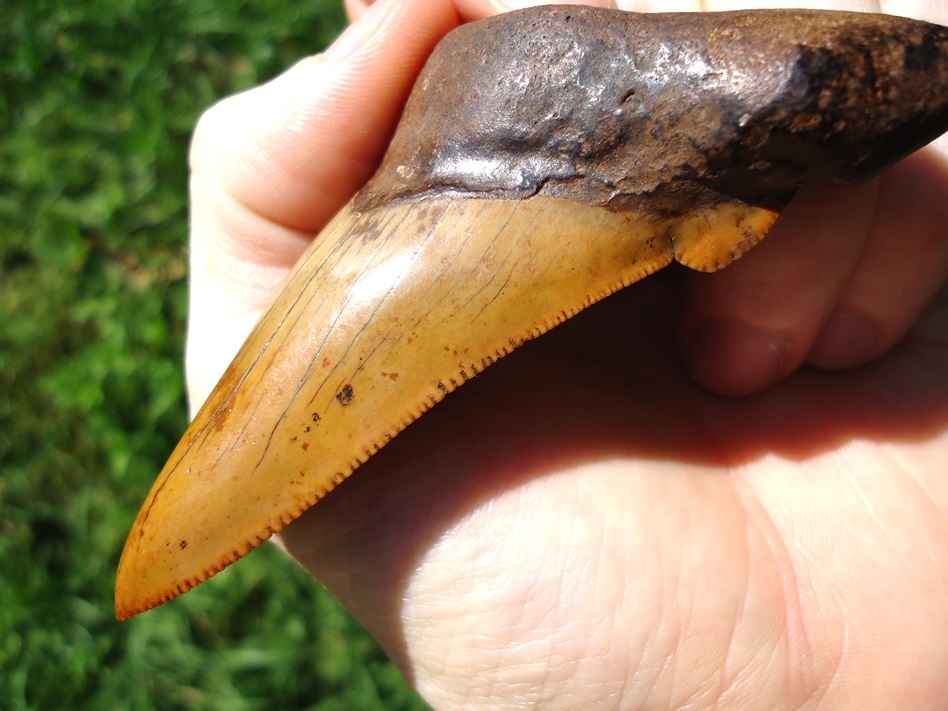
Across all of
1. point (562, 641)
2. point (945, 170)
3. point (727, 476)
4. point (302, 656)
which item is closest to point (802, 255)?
point (945, 170)

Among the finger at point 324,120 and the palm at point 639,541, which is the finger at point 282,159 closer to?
the finger at point 324,120

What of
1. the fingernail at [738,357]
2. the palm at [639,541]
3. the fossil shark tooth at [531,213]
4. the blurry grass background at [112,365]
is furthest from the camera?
the blurry grass background at [112,365]

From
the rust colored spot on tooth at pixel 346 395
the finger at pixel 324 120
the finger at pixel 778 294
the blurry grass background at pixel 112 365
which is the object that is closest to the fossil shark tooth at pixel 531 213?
the rust colored spot on tooth at pixel 346 395

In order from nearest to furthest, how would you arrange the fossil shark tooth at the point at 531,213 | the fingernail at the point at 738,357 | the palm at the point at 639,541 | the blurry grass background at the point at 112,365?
1. the fossil shark tooth at the point at 531,213
2. the palm at the point at 639,541
3. the fingernail at the point at 738,357
4. the blurry grass background at the point at 112,365

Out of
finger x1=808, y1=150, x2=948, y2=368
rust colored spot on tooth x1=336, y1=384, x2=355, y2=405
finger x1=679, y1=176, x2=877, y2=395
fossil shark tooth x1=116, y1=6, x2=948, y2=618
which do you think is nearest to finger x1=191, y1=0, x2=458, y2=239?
fossil shark tooth x1=116, y1=6, x2=948, y2=618

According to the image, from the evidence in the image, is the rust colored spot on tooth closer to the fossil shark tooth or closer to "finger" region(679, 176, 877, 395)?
the fossil shark tooth

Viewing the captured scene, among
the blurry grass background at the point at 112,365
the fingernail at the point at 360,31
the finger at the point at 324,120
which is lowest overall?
the blurry grass background at the point at 112,365

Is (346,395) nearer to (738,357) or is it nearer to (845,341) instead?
(738,357)

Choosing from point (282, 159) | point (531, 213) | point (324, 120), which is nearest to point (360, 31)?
point (324, 120)

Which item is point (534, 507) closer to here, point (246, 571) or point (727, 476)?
point (727, 476)
